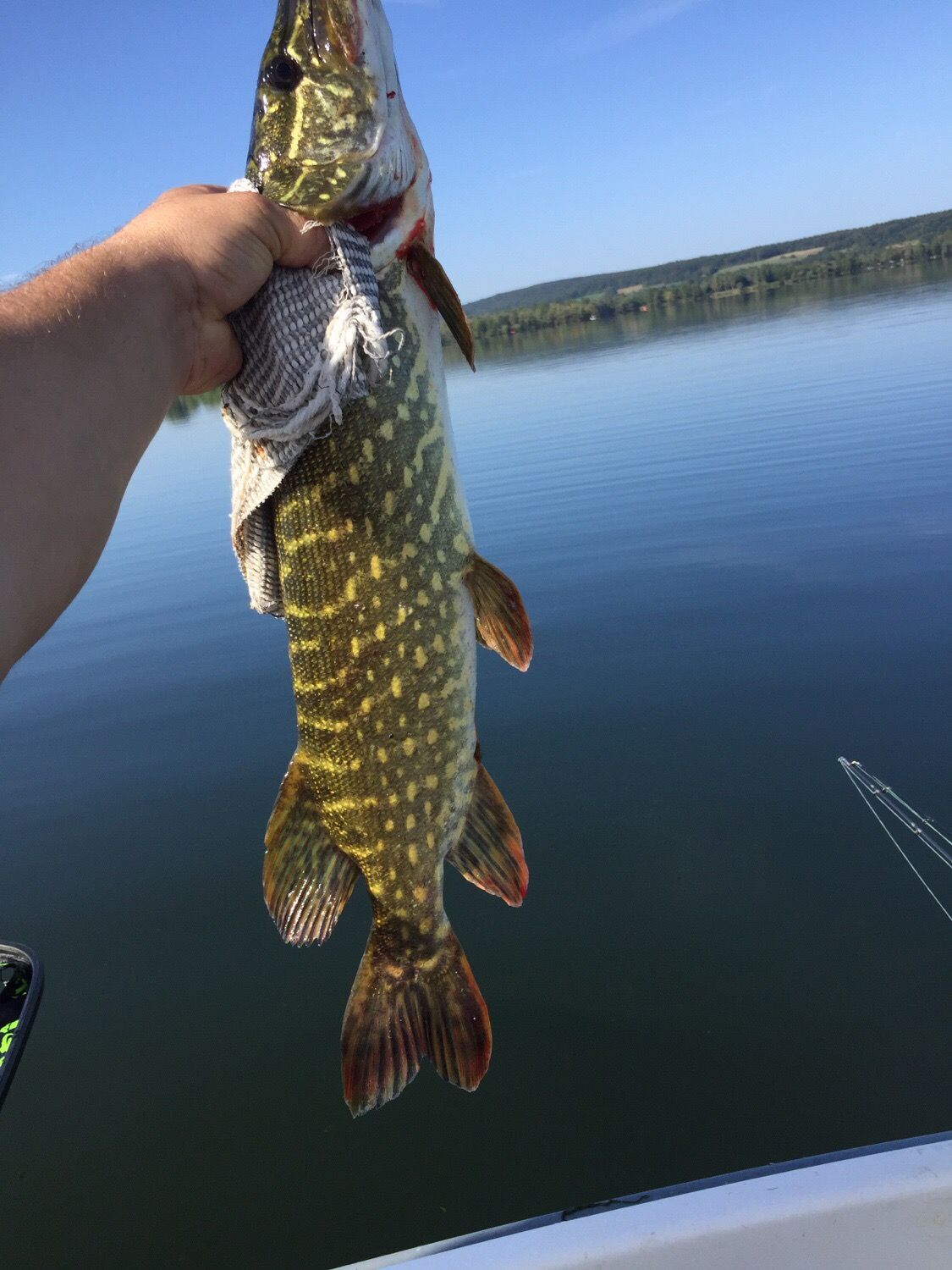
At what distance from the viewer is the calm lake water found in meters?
3.44

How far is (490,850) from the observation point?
6.83 ft

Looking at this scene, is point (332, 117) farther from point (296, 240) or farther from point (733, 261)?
point (733, 261)

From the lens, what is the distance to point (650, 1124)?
3492 millimetres

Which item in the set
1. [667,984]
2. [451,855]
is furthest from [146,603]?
[451,855]

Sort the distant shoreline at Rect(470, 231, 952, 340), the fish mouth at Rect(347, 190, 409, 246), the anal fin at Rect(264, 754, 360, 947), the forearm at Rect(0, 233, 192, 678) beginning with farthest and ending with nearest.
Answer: the distant shoreline at Rect(470, 231, 952, 340)
the anal fin at Rect(264, 754, 360, 947)
the fish mouth at Rect(347, 190, 409, 246)
the forearm at Rect(0, 233, 192, 678)

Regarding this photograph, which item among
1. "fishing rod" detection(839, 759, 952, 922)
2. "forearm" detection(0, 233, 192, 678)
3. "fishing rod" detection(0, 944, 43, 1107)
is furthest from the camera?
"fishing rod" detection(839, 759, 952, 922)

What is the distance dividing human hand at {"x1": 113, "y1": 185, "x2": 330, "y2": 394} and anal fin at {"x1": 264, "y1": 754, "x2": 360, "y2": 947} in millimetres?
909

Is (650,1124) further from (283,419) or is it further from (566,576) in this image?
(566,576)

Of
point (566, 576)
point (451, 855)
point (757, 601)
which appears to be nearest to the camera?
point (451, 855)

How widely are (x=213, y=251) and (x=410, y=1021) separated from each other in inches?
67.7

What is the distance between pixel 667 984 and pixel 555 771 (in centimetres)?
189

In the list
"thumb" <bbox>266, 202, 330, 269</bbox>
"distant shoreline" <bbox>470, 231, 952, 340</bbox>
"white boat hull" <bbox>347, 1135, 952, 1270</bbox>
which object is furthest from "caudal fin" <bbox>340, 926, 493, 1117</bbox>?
"distant shoreline" <bbox>470, 231, 952, 340</bbox>

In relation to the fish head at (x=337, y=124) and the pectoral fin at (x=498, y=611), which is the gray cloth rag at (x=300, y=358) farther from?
the pectoral fin at (x=498, y=611)

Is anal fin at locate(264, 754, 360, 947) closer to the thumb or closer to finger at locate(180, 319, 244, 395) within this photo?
finger at locate(180, 319, 244, 395)
